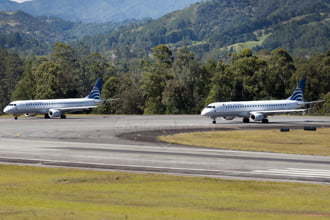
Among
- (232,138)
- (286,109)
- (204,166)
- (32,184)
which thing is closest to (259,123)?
(286,109)

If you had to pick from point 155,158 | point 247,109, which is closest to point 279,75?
point 247,109

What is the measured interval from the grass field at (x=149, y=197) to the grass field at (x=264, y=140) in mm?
23309

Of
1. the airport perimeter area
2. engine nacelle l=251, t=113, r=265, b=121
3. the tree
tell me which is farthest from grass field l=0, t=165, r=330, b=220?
the tree

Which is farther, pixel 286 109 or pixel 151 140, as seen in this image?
pixel 286 109

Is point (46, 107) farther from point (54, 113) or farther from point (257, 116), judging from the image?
point (257, 116)

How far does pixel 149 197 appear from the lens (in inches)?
1172

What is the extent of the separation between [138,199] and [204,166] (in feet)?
48.9

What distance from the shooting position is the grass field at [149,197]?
82.1 feet

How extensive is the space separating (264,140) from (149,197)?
41526 millimetres

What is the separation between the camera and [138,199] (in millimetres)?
29031

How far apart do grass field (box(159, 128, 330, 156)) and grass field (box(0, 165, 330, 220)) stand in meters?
23.3

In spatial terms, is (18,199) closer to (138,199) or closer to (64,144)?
(138,199)

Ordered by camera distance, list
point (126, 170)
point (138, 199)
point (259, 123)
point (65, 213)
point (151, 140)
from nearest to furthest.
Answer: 1. point (65, 213)
2. point (138, 199)
3. point (126, 170)
4. point (151, 140)
5. point (259, 123)

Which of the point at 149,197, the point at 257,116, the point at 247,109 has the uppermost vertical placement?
the point at 149,197
